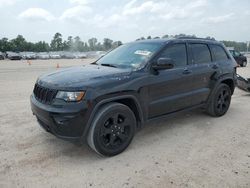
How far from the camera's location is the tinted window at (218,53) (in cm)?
560

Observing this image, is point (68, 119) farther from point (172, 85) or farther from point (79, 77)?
point (172, 85)

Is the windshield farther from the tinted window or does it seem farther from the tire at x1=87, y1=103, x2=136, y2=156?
the tinted window

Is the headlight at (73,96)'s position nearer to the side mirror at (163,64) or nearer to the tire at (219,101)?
the side mirror at (163,64)

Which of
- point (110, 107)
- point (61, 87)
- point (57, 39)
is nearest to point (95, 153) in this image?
point (110, 107)

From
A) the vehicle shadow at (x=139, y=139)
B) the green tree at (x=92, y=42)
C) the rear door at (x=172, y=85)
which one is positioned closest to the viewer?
the vehicle shadow at (x=139, y=139)

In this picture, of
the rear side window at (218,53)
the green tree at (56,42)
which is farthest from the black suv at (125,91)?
the green tree at (56,42)

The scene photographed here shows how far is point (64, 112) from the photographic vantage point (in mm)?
3326

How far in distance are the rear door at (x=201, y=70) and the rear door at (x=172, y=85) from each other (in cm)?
18

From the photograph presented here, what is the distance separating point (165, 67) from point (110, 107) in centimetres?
118

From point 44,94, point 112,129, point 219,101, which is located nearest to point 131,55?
point 112,129

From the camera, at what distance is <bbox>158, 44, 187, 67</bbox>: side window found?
14.8 ft

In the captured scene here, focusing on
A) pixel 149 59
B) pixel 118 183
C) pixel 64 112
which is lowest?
pixel 118 183

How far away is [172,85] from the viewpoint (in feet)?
14.6

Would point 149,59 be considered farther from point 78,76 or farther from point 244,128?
point 244,128
